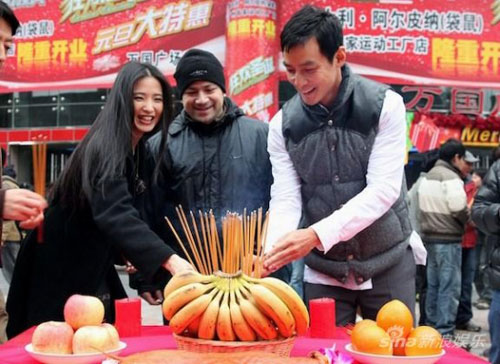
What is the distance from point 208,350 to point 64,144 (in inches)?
505

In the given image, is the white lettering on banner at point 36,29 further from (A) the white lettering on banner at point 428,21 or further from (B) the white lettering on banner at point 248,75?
(A) the white lettering on banner at point 428,21

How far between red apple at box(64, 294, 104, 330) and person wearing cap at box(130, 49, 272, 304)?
3.24 feet

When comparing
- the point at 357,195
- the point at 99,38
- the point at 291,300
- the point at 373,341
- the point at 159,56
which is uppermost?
the point at 99,38

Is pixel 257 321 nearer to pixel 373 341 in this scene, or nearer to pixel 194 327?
pixel 194 327

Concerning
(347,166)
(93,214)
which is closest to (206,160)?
(93,214)

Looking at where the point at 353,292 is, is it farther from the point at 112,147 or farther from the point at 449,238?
the point at 449,238

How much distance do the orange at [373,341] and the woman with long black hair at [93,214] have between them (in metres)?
0.87

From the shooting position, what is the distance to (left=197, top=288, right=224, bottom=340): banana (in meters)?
1.46

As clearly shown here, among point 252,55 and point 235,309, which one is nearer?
point 235,309

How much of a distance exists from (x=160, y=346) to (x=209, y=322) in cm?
33

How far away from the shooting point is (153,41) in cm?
992

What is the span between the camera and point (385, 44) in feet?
31.5

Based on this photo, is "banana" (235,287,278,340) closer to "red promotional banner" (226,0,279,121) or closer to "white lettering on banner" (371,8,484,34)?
"red promotional banner" (226,0,279,121)

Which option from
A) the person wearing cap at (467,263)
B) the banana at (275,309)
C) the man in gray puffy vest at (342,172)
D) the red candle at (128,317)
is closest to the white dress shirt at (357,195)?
the man in gray puffy vest at (342,172)
